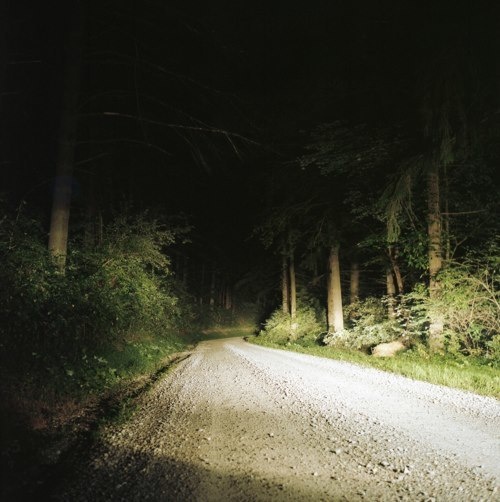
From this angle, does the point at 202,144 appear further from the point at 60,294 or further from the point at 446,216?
the point at 446,216

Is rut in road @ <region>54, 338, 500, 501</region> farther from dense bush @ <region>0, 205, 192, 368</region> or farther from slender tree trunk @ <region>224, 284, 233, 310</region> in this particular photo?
slender tree trunk @ <region>224, 284, 233, 310</region>

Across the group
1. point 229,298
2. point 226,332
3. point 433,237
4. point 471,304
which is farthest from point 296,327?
point 229,298

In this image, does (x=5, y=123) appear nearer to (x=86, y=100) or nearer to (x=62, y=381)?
(x=86, y=100)

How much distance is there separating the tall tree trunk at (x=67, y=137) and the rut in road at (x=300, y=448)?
174 inches

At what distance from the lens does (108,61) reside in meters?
8.73

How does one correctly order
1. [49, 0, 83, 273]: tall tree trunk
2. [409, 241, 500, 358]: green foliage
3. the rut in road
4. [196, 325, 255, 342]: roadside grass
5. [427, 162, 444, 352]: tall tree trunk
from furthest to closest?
[196, 325, 255, 342]: roadside grass < [427, 162, 444, 352]: tall tree trunk < [409, 241, 500, 358]: green foliage < [49, 0, 83, 273]: tall tree trunk < the rut in road

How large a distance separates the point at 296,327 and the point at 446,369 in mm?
15388

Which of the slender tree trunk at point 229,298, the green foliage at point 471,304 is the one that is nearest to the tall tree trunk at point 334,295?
the green foliage at point 471,304

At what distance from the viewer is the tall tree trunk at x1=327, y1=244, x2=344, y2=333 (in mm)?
17594

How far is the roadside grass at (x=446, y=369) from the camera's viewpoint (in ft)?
23.3

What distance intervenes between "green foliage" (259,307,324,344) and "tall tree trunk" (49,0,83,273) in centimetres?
1570

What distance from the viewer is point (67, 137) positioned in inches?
348

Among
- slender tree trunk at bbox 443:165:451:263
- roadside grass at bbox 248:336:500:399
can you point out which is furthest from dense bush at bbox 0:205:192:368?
slender tree trunk at bbox 443:165:451:263

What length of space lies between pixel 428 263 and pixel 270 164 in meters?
8.16
